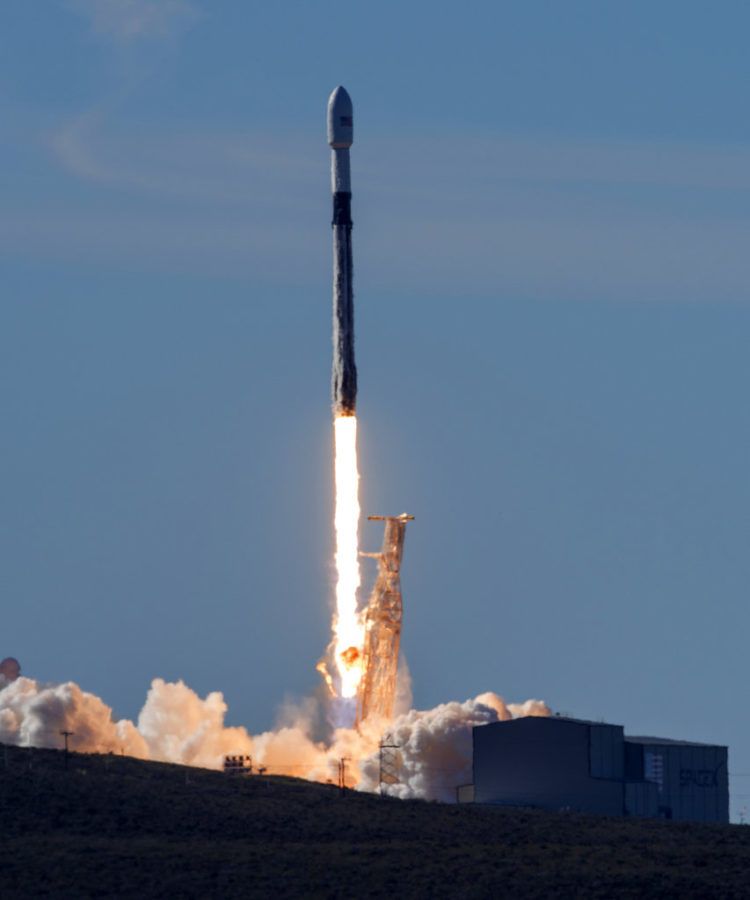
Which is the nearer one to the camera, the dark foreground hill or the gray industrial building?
the dark foreground hill

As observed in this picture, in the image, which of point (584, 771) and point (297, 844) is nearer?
point (297, 844)

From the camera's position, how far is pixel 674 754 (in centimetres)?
19650

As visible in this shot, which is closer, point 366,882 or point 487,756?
point 366,882

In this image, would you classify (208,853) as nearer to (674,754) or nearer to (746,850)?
(746,850)

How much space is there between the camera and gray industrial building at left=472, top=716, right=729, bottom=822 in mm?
191875

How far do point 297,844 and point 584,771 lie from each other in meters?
34.9

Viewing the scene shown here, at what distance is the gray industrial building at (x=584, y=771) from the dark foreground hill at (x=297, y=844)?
14.5 metres

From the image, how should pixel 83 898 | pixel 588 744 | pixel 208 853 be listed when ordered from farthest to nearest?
pixel 588 744
pixel 208 853
pixel 83 898

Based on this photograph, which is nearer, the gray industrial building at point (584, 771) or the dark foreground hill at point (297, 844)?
the dark foreground hill at point (297, 844)

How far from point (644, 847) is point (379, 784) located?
36.8 meters

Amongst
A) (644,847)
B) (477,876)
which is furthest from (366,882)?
(644,847)

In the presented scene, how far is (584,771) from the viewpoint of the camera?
192250 millimetres

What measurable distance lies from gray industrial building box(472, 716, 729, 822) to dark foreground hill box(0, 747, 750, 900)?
47.7 feet

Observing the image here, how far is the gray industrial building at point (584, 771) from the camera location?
630 ft
